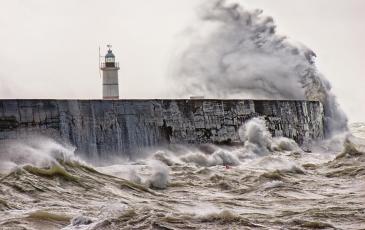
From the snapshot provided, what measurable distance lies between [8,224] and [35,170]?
310 centimetres

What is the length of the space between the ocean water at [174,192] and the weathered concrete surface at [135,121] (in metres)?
0.36

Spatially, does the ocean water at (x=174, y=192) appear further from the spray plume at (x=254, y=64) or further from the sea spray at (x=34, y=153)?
the spray plume at (x=254, y=64)

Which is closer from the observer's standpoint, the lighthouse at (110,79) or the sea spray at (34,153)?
the sea spray at (34,153)

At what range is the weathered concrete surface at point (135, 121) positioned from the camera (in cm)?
1268

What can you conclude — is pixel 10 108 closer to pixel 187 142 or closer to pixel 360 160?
pixel 187 142

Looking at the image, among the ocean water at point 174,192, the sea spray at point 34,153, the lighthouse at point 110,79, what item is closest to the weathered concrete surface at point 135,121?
the sea spray at point 34,153

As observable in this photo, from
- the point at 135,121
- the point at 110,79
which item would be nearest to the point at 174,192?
the point at 135,121

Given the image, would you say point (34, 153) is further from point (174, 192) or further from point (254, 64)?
point (254, 64)

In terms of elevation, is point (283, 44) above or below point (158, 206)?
above

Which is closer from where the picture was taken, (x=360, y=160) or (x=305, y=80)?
(x=360, y=160)

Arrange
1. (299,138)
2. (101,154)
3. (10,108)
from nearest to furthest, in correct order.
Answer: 1. (10,108)
2. (101,154)
3. (299,138)

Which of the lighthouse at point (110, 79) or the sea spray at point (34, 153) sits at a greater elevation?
the lighthouse at point (110, 79)

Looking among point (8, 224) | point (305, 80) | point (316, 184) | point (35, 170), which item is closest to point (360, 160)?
point (316, 184)

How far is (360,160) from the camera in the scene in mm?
14469
